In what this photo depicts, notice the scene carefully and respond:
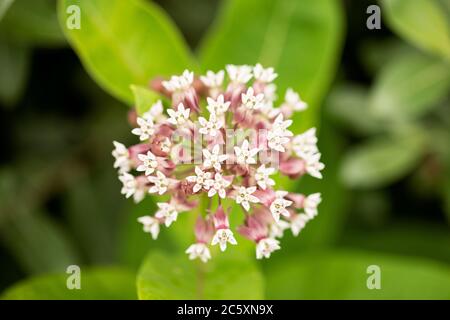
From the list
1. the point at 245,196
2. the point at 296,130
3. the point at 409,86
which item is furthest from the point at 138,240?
the point at 409,86

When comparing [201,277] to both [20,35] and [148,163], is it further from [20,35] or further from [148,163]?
[20,35]

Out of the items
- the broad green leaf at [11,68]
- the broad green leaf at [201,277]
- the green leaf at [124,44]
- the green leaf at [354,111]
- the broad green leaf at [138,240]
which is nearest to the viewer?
the broad green leaf at [201,277]

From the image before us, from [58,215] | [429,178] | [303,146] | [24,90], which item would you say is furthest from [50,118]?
[429,178]

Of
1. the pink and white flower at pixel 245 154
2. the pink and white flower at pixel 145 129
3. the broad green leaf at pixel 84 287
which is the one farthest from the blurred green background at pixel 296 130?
the pink and white flower at pixel 245 154

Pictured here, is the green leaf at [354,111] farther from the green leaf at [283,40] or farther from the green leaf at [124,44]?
the green leaf at [124,44]

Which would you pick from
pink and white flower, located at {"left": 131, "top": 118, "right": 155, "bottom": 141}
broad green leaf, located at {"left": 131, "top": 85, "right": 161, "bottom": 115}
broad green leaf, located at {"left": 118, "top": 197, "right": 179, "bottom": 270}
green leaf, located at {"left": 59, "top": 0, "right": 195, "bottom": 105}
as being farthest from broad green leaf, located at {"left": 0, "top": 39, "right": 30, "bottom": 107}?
pink and white flower, located at {"left": 131, "top": 118, "right": 155, "bottom": 141}
